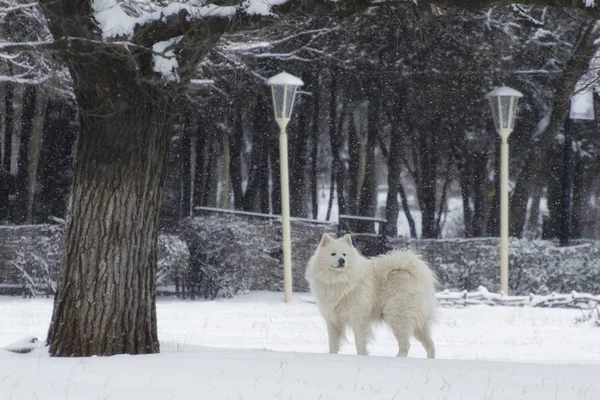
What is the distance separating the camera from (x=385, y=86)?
24.8 metres

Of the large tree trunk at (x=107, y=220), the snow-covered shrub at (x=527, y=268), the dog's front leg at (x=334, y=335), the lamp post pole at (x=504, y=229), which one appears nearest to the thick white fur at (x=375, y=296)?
the dog's front leg at (x=334, y=335)

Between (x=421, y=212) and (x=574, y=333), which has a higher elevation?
(x=421, y=212)

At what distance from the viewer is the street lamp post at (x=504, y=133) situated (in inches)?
733

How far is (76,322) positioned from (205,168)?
16108 mm

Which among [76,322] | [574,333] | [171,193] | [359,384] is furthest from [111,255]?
[171,193]

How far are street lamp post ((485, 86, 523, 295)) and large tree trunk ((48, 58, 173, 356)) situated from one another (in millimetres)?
11166

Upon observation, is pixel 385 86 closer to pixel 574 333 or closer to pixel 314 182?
pixel 314 182

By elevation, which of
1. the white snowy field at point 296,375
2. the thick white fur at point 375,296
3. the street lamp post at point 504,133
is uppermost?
the street lamp post at point 504,133

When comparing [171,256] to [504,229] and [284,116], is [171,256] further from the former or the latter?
[504,229]

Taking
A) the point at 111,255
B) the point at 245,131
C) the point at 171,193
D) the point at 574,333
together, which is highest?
the point at 245,131

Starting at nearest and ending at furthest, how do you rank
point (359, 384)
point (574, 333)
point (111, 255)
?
1. point (359, 384)
2. point (111, 255)
3. point (574, 333)

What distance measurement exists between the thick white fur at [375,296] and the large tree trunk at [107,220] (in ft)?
8.37

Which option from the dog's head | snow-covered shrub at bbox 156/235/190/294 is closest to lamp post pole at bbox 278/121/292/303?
snow-covered shrub at bbox 156/235/190/294

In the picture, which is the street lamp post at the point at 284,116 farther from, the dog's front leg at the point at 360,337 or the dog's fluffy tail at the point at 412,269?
the dog's front leg at the point at 360,337
